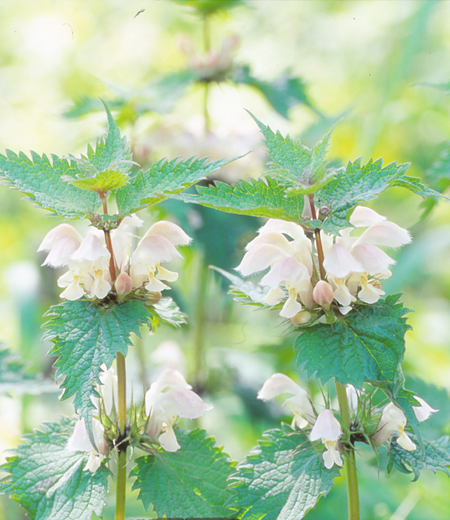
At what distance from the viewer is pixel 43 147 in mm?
3627

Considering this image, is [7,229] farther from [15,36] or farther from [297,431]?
[297,431]

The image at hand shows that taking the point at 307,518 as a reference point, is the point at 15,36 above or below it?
above

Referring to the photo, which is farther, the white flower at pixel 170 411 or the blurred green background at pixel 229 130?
the blurred green background at pixel 229 130

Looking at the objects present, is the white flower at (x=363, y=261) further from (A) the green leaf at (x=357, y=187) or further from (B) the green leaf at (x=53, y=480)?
(B) the green leaf at (x=53, y=480)

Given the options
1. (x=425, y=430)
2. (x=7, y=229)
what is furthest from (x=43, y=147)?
(x=425, y=430)

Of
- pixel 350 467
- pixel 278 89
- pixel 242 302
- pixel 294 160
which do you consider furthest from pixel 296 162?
pixel 278 89

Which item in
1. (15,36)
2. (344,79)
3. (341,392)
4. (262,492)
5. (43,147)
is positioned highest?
(15,36)

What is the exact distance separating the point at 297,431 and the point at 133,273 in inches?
14.0

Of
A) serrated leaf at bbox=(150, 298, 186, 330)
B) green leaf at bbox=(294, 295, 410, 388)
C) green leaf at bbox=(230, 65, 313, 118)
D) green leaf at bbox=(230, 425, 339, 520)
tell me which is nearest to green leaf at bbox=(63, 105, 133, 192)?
serrated leaf at bbox=(150, 298, 186, 330)

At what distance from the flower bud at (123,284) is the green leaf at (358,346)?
0.25 meters

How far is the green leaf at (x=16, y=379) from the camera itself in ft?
3.77

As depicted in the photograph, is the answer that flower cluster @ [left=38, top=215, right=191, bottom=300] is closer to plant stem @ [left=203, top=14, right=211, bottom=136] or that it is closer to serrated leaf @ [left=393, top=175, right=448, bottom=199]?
serrated leaf @ [left=393, top=175, right=448, bottom=199]

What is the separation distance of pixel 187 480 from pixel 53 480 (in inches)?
7.7

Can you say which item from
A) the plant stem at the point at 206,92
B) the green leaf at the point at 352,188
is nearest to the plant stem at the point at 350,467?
the green leaf at the point at 352,188
